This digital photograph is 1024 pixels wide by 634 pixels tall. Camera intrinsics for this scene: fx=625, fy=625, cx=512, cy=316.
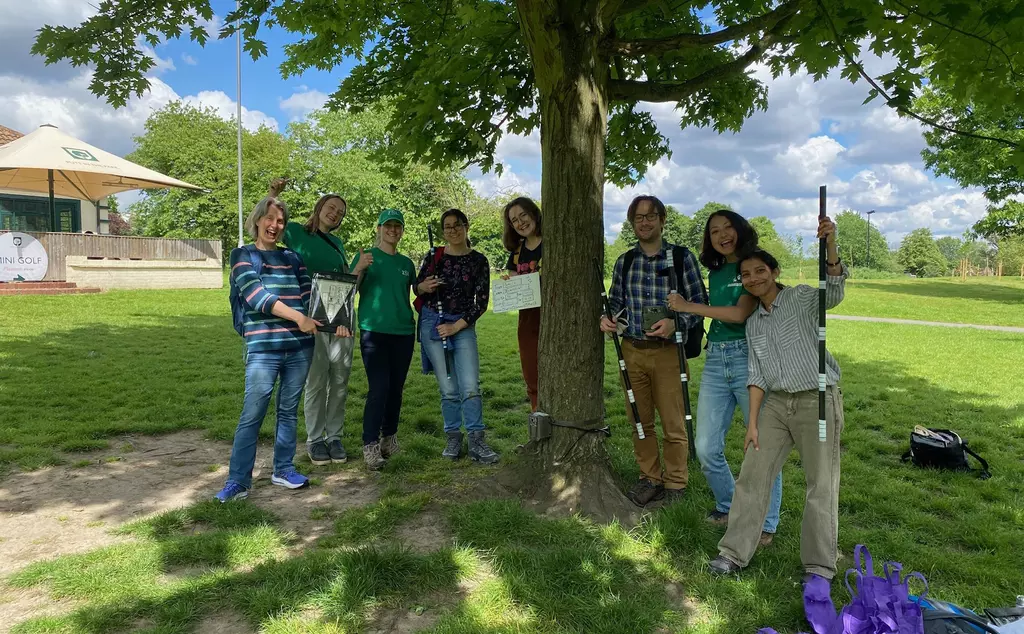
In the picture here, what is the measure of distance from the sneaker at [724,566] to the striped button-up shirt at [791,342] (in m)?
0.95

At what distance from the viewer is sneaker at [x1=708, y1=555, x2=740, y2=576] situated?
3.28 metres

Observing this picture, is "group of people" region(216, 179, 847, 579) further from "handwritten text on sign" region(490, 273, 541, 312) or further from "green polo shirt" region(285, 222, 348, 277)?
"handwritten text on sign" region(490, 273, 541, 312)

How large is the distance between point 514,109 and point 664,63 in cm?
159

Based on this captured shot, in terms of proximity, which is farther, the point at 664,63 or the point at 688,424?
the point at 664,63

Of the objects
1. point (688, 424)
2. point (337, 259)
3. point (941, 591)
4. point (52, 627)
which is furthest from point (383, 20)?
point (941, 591)

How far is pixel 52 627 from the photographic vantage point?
2707mm

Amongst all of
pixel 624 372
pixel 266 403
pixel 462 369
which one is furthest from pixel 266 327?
pixel 624 372

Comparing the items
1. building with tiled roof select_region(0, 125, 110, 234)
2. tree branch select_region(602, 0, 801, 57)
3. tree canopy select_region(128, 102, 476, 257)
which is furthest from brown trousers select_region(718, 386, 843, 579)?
tree canopy select_region(128, 102, 476, 257)

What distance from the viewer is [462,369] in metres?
5.04

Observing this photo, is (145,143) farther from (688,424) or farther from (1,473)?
(688,424)

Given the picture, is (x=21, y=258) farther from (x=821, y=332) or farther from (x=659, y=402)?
(x=821, y=332)

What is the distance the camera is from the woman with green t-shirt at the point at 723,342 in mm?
3574

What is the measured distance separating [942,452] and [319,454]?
16.6 feet

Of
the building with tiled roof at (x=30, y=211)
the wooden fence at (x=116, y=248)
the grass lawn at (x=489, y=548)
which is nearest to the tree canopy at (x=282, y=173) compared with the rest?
the building with tiled roof at (x=30, y=211)
